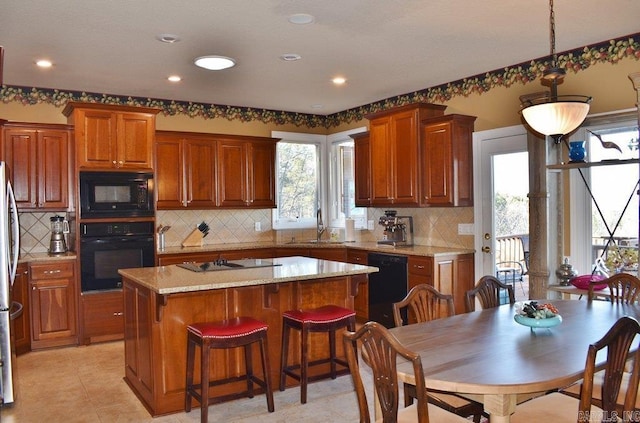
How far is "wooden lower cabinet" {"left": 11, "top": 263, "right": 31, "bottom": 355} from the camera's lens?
4.85m

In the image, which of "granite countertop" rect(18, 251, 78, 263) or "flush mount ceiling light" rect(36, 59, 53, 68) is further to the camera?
"granite countertop" rect(18, 251, 78, 263)

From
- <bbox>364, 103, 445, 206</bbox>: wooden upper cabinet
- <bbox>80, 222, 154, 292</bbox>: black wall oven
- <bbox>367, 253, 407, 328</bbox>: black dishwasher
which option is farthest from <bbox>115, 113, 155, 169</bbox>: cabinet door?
<bbox>367, 253, 407, 328</bbox>: black dishwasher

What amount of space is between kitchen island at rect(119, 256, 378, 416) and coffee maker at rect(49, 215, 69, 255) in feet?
6.19

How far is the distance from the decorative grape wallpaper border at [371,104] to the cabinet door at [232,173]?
21.4 inches

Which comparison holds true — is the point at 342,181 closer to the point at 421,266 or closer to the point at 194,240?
the point at 194,240

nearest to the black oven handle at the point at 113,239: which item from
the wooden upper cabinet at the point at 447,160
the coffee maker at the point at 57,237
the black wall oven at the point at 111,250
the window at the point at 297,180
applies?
the black wall oven at the point at 111,250

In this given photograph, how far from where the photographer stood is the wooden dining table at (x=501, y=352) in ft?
6.44

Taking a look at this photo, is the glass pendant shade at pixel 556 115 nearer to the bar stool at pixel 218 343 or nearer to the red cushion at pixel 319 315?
the red cushion at pixel 319 315

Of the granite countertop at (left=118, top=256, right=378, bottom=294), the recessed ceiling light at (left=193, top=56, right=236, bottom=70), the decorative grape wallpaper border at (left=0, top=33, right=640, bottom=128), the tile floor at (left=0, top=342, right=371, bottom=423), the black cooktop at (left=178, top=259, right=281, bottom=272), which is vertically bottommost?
the tile floor at (left=0, top=342, right=371, bottom=423)

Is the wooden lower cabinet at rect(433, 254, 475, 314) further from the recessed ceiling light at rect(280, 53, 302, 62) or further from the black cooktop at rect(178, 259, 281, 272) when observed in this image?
the recessed ceiling light at rect(280, 53, 302, 62)

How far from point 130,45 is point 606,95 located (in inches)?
153

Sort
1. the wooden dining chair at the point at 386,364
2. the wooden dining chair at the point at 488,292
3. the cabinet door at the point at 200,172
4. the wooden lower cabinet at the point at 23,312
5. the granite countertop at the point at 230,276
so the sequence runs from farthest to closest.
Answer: the cabinet door at the point at 200,172 → the wooden lower cabinet at the point at 23,312 → the wooden dining chair at the point at 488,292 → the granite countertop at the point at 230,276 → the wooden dining chair at the point at 386,364

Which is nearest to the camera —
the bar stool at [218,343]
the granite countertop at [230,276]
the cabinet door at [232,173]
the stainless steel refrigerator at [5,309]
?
the bar stool at [218,343]

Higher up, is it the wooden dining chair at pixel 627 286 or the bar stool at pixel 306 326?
the wooden dining chair at pixel 627 286
